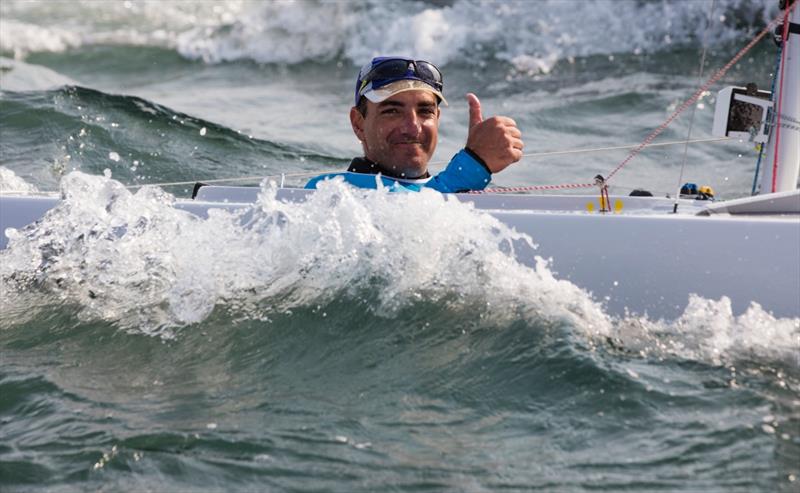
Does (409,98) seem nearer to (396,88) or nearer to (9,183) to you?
(396,88)

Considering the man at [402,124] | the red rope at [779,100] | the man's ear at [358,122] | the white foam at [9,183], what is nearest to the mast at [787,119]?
the red rope at [779,100]

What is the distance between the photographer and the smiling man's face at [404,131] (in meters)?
4.46

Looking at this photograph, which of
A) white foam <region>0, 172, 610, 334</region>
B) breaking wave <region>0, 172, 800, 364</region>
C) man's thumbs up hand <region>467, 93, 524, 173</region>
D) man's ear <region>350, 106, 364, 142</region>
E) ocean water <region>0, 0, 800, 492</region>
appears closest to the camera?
ocean water <region>0, 0, 800, 492</region>

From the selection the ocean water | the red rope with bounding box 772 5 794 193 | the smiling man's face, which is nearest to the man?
the smiling man's face

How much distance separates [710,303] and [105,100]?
659 centimetres

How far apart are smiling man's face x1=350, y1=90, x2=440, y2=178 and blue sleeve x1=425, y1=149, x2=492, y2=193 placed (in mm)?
213

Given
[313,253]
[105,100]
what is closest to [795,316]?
[313,253]

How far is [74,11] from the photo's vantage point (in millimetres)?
15211

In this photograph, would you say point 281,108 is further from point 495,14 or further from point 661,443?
point 661,443

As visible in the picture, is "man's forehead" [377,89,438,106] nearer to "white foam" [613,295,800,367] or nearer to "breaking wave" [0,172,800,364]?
"breaking wave" [0,172,800,364]

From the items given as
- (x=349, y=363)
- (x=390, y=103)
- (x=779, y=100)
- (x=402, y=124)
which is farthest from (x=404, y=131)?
(x=779, y=100)

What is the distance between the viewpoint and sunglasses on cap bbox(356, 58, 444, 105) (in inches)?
175

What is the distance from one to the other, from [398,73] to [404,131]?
0.25 meters

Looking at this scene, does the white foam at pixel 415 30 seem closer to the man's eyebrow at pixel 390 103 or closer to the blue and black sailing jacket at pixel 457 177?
the man's eyebrow at pixel 390 103
